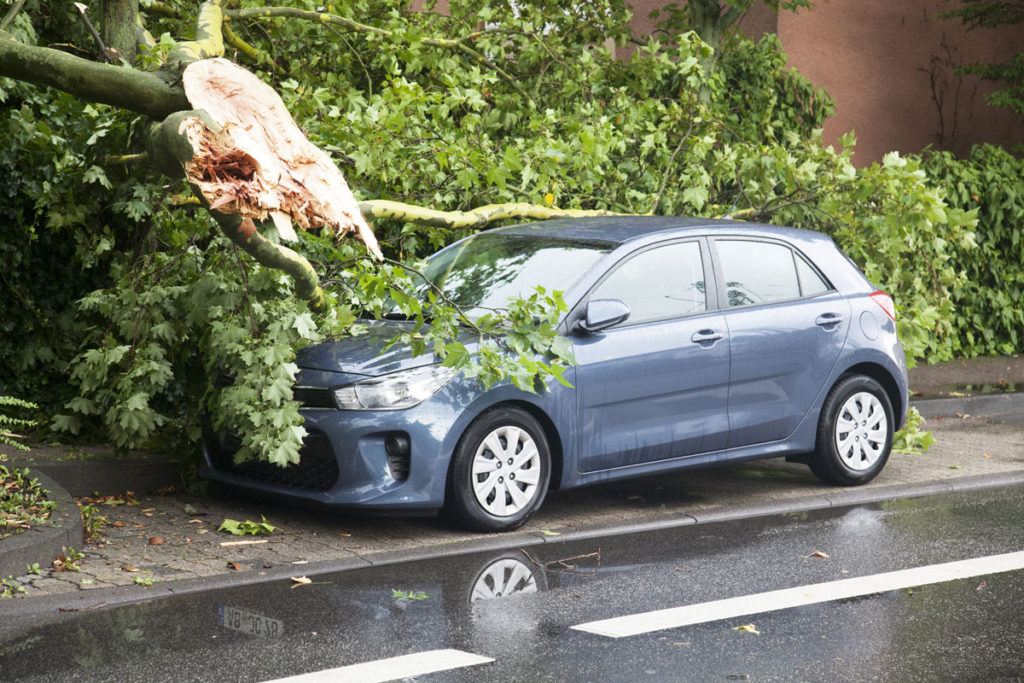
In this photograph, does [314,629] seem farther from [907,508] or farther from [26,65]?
[907,508]

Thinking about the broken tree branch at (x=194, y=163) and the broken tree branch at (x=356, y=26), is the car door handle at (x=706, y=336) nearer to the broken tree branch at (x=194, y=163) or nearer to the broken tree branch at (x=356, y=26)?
the broken tree branch at (x=194, y=163)

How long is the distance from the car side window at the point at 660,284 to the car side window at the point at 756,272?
0.22 metres

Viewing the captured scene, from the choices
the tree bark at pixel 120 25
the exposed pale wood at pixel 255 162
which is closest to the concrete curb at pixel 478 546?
the exposed pale wood at pixel 255 162

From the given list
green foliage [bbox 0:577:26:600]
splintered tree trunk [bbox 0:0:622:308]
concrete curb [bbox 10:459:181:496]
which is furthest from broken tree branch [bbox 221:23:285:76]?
green foliage [bbox 0:577:26:600]

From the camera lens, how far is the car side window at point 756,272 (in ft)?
28.4

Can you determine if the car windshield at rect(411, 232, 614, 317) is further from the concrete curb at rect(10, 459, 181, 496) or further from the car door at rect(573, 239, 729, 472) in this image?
the concrete curb at rect(10, 459, 181, 496)

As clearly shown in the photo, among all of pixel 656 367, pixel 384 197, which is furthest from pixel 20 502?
pixel 656 367

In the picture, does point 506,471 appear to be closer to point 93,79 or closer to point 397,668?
point 397,668

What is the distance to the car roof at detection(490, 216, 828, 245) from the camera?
27.6 ft

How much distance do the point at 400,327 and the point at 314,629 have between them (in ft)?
7.87

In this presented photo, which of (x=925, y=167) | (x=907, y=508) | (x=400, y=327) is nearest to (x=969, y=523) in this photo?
(x=907, y=508)

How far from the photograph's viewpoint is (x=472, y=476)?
7.49 meters

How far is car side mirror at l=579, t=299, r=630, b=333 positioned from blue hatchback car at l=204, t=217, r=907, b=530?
1cm

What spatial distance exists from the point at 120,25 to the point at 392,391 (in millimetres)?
3381
